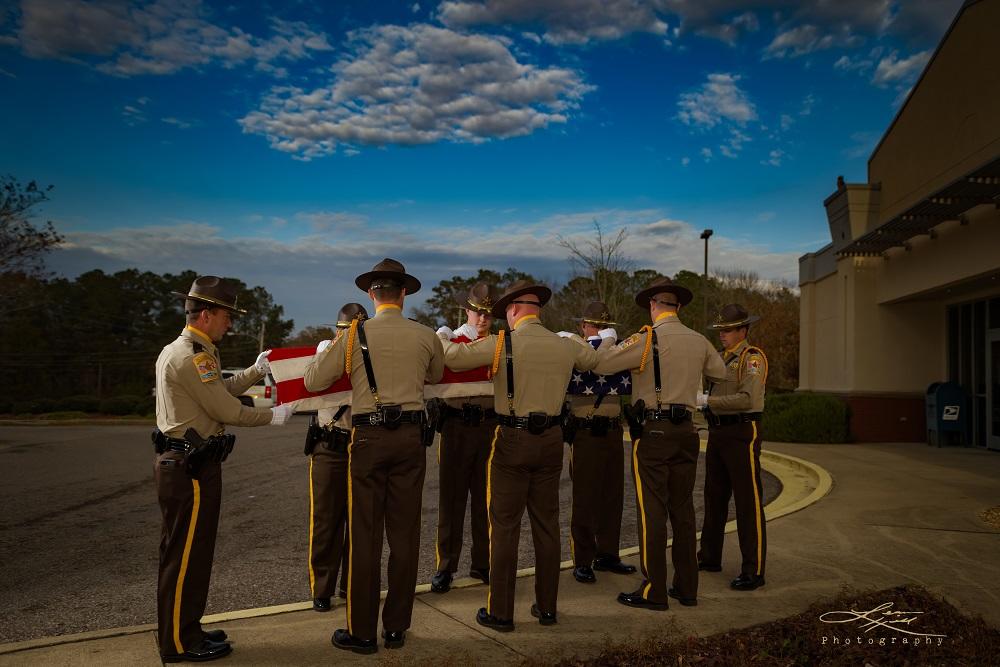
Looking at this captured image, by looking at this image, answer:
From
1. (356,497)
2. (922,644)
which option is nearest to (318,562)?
(356,497)

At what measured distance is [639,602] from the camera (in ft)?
15.9

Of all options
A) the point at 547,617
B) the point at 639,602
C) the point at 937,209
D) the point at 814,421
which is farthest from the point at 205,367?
the point at 814,421

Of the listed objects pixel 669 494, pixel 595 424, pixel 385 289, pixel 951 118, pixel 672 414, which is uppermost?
pixel 951 118

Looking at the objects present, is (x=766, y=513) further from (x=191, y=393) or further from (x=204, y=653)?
(x=191, y=393)

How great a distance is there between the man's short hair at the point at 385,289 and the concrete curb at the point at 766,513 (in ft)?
6.82

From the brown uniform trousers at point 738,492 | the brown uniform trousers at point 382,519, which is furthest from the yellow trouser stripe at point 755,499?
the brown uniform trousers at point 382,519

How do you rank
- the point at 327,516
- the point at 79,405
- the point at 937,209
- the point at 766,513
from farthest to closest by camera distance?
the point at 79,405, the point at 937,209, the point at 766,513, the point at 327,516

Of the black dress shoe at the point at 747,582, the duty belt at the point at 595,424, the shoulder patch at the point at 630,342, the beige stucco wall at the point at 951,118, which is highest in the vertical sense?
the beige stucco wall at the point at 951,118

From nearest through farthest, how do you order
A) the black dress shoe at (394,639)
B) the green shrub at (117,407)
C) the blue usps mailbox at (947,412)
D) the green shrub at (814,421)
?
the black dress shoe at (394,639) < the blue usps mailbox at (947,412) < the green shrub at (814,421) < the green shrub at (117,407)

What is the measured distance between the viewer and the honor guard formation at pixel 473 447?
405 centimetres

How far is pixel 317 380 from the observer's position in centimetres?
435

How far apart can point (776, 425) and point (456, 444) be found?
39.3ft

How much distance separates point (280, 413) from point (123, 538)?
385 cm

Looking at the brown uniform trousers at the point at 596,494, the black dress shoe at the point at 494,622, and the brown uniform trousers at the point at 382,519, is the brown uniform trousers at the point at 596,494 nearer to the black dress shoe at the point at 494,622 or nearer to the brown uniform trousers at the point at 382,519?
the black dress shoe at the point at 494,622
